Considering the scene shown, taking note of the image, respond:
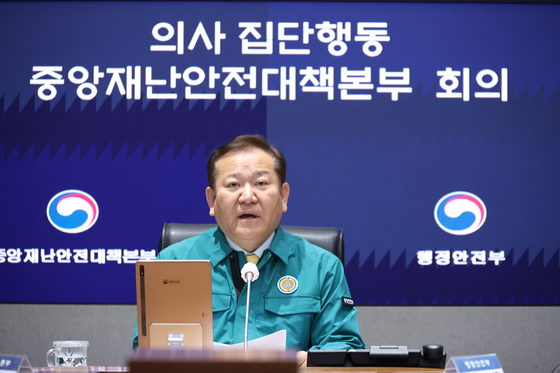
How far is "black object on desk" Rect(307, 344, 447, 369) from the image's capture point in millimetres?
1268

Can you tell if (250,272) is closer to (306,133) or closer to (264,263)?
(264,263)

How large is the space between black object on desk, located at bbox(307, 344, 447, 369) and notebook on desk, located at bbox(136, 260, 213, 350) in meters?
0.30

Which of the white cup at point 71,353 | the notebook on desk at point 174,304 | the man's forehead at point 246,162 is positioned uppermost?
the man's forehead at point 246,162

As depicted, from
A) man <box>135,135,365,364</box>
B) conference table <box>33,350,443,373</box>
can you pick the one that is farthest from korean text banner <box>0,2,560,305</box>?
conference table <box>33,350,443,373</box>

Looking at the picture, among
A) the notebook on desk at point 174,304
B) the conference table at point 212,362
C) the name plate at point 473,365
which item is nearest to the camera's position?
the conference table at point 212,362

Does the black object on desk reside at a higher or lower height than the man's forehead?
lower

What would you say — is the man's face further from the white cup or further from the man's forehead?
the white cup

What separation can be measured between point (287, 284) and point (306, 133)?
4.42 ft

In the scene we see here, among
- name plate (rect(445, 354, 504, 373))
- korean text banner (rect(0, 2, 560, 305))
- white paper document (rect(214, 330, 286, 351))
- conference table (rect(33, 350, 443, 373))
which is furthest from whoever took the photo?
korean text banner (rect(0, 2, 560, 305))

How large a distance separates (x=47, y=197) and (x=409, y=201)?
1.94 m

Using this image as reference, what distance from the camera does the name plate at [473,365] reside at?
3.45 feet

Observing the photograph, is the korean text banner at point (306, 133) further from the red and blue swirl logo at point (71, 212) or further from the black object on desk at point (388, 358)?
the black object on desk at point (388, 358)

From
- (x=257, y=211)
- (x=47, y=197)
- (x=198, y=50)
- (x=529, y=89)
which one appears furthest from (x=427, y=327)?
(x=47, y=197)

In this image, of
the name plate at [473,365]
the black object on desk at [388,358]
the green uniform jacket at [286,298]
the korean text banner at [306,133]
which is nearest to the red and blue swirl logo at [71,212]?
the korean text banner at [306,133]
